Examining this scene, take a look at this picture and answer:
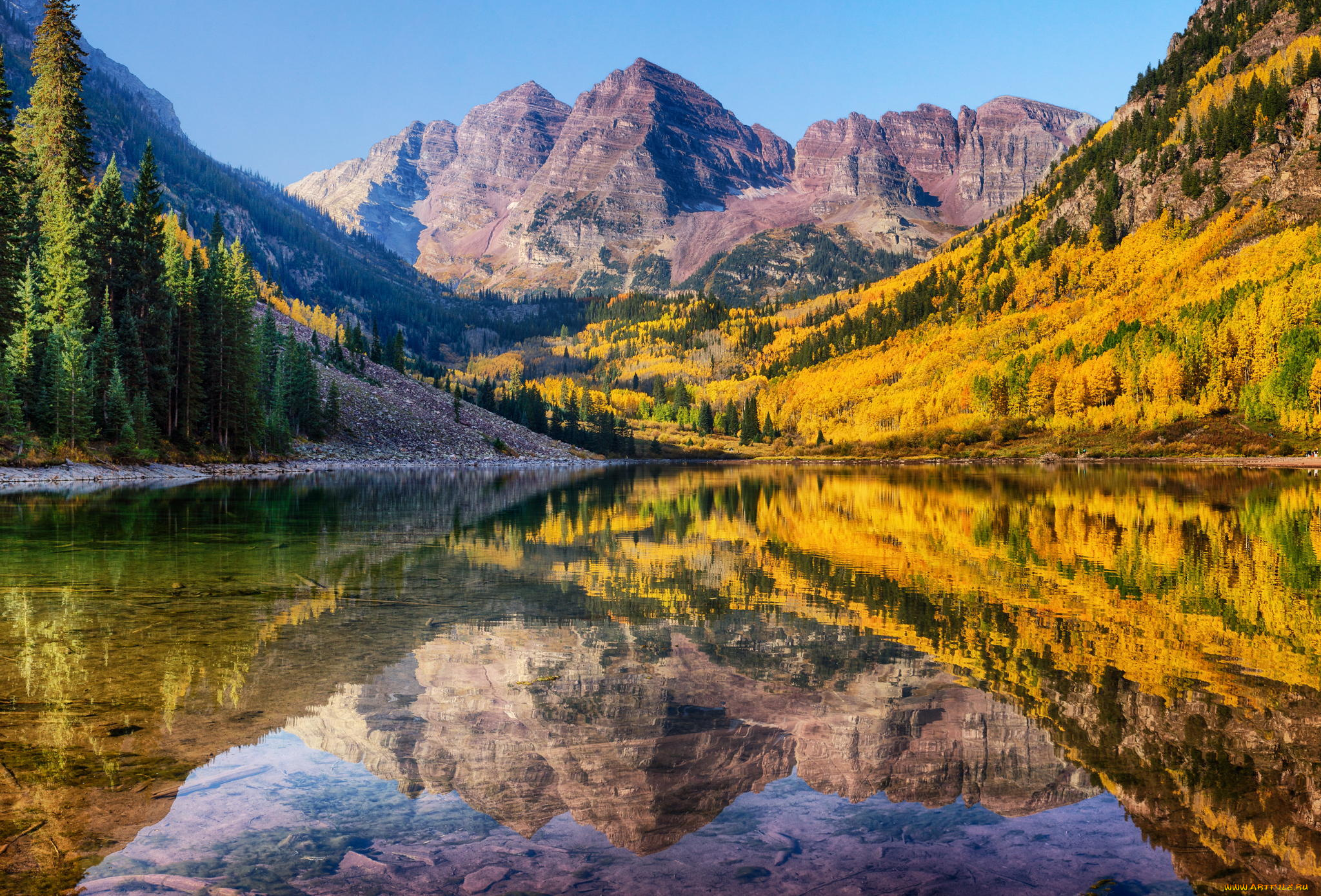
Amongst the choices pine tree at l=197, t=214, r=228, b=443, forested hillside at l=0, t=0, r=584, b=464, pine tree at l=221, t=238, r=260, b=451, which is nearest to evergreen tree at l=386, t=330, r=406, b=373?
forested hillside at l=0, t=0, r=584, b=464

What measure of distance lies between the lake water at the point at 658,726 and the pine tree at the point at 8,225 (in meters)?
48.8

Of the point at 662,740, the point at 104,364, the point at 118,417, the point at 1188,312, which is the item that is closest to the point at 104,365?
the point at 104,364

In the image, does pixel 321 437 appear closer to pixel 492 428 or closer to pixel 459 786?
pixel 492 428

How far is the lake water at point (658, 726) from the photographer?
248 inches

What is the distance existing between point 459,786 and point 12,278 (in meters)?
→ 73.9

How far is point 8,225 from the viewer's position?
58.0 m

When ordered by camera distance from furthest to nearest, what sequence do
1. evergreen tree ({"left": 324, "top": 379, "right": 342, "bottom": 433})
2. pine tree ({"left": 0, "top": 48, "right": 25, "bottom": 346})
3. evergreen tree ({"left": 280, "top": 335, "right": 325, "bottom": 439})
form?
evergreen tree ({"left": 324, "top": 379, "right": 342, "bottom": 433}) → evergreen tree ({"left": 280, "top": 335, "right": 325, "bottom": 439}) → pine tree ({"left": 0, "top": 48, "right": 25, "bottom": 346})

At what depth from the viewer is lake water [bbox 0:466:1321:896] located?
630 cm

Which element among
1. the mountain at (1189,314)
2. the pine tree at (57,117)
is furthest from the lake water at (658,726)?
the mountain at (1189,314)

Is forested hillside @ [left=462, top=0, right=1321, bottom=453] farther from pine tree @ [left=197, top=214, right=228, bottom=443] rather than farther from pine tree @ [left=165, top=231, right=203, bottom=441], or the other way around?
pine tree @ [left=165, top=231, right=203, bottom=441]

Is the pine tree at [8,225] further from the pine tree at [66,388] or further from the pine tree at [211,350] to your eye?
the pine tree at [211,350]

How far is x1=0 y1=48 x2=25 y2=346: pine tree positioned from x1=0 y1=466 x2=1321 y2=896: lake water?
4881cm

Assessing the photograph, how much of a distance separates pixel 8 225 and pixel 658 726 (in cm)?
7152

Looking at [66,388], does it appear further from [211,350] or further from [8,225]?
[211,350]
